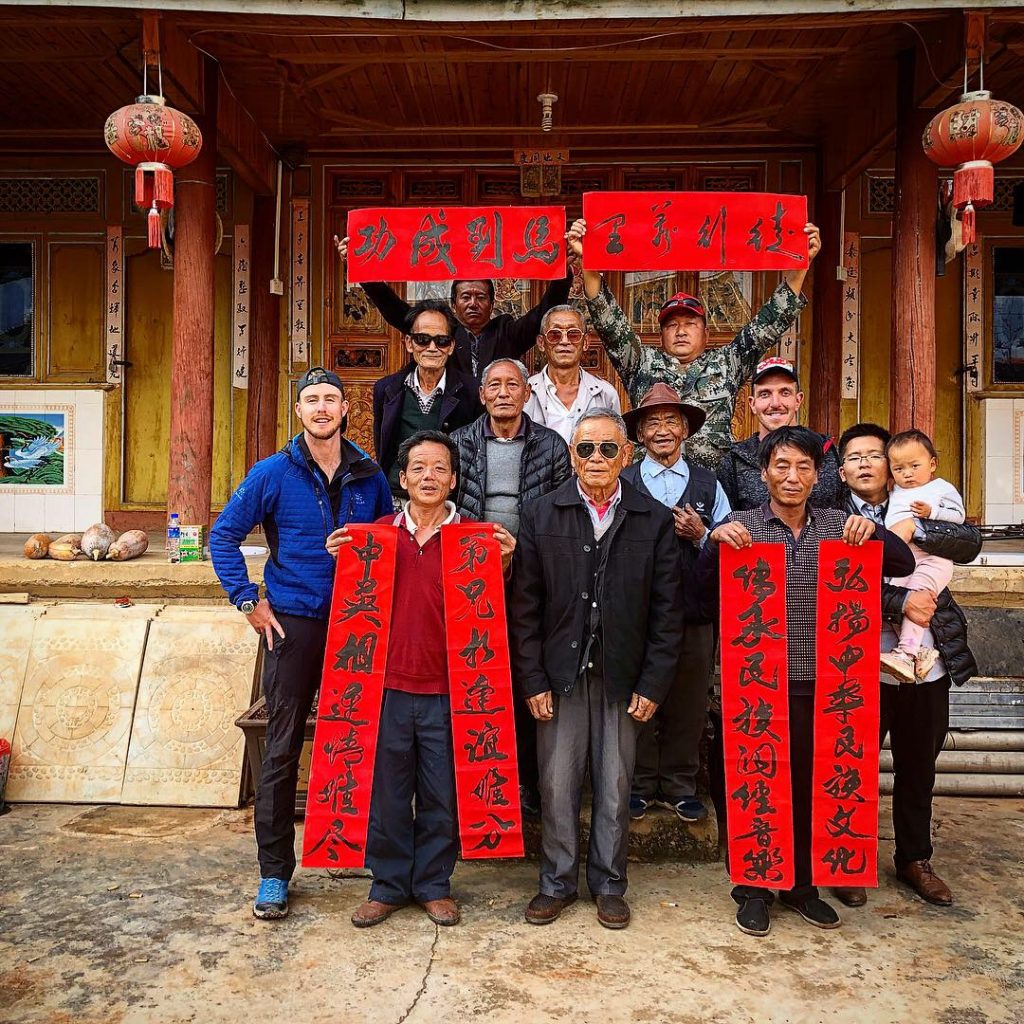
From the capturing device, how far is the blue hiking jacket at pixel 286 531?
3.34 metres

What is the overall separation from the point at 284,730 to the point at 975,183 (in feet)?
15.6

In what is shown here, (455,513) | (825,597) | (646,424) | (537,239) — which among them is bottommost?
(825,597)

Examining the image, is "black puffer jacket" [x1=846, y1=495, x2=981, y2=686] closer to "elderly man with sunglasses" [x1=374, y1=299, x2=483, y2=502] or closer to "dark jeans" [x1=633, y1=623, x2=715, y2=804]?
"dark jeans" [x1=633, y1=623, x2=715, y2=804]

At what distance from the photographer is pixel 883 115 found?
6547 mm

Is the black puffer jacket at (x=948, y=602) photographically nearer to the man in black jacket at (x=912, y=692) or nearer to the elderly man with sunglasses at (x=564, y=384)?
the man in black jacket at (x=912, y=692)

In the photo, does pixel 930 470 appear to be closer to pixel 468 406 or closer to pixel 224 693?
pixel 468 406

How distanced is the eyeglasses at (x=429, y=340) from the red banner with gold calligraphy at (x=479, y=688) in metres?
1.03

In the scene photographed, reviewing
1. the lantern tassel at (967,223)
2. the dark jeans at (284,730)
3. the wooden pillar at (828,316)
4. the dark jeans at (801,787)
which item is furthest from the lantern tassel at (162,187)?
the wooden pillar at (828,316)

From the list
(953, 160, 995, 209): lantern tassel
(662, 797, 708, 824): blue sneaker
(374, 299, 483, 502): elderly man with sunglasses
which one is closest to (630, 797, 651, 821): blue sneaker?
(662, 797, 708, 824): blue sneaker

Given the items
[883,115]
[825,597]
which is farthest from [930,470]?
[883,115]

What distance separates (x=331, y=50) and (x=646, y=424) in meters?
4.28

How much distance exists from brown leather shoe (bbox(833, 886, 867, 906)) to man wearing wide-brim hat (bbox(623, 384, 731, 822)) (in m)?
0.60

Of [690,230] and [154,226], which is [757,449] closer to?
[690,230]

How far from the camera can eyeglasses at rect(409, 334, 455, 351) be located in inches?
152
